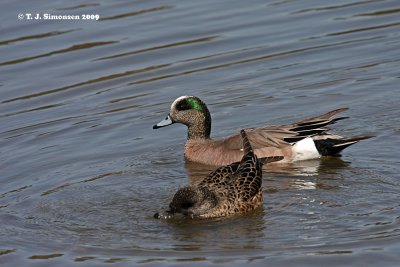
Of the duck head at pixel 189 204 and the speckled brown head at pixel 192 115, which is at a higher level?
the speckled brown head at pixel 192 115

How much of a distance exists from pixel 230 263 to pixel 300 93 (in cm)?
474

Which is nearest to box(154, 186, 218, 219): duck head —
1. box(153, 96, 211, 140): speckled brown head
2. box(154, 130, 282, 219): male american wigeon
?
box(154, 130, 282, 219): male american wigeon

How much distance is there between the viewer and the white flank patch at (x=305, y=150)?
10789mm

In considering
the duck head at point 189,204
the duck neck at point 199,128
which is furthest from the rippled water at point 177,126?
the duck neck at point 199,128

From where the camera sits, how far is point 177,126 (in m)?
12.2

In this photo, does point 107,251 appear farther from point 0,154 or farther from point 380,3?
point 380,3

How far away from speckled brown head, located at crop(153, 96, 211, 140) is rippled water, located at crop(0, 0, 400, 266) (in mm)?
264

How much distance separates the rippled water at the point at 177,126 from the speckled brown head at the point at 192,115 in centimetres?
26

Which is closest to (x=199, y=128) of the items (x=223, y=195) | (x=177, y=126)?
(x=177, y=126)

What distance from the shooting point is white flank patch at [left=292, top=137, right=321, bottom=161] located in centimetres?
1079

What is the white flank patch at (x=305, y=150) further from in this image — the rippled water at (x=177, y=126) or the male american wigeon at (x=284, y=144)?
the rippled water at (x=177, y=126)

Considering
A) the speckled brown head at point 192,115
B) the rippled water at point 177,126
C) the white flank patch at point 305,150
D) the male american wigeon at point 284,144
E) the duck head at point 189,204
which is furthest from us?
the speckled brown head at point 192,115

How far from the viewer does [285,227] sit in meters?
8.29

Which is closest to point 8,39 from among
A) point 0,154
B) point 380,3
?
point 0,154
